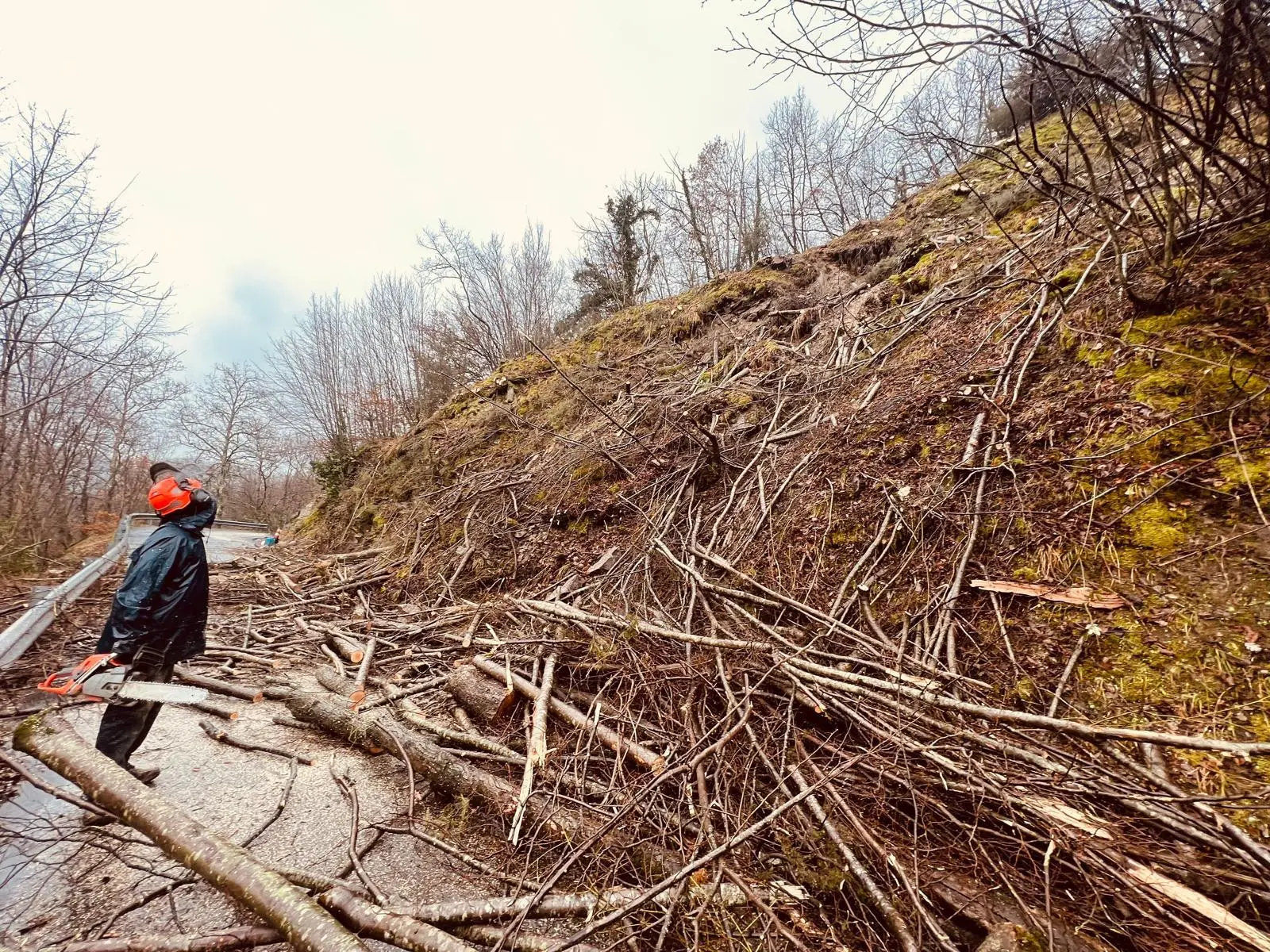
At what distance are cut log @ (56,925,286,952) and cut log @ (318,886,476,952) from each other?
0.68 ft

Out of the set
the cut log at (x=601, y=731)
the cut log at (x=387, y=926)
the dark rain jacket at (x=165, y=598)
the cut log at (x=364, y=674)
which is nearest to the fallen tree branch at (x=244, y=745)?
the cut log at (x=364, y=674)

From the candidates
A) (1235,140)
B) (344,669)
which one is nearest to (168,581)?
(344,669)

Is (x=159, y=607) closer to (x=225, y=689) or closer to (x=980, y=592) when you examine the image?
(x=225, y=689)

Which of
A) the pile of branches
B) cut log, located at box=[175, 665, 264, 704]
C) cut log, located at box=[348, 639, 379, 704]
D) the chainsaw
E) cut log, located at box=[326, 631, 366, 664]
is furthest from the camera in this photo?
cut log, located at box=[326, 631, 366, 664]

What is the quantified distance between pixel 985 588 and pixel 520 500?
19.3ft

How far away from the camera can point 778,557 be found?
3963 millimetres

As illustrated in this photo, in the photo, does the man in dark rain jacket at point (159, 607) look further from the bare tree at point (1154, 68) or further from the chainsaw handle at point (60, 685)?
the bare tree at point (1154, 68)

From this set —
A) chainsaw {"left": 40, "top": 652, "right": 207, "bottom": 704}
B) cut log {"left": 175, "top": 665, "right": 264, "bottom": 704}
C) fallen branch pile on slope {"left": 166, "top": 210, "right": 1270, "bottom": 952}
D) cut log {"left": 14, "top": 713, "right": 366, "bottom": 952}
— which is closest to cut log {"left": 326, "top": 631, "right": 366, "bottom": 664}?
fallen branch pile on slope {"left": 166, "top": 210, "right": 1270, "bottom": 952}

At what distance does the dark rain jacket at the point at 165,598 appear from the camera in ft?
10.3

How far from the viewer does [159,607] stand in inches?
131

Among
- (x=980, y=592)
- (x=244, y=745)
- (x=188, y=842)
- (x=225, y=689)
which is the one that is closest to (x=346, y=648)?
(x=225, y=689)

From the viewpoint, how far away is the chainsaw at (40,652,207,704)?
9.20ft

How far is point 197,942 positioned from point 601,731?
1.99 meters

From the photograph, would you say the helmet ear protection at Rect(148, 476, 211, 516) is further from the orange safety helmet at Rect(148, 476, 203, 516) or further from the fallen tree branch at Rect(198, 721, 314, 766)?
the fallen tree branch at Rect(198, 721, 314, 766)
